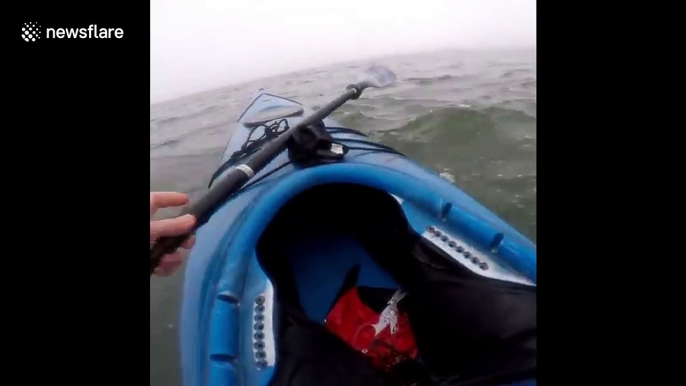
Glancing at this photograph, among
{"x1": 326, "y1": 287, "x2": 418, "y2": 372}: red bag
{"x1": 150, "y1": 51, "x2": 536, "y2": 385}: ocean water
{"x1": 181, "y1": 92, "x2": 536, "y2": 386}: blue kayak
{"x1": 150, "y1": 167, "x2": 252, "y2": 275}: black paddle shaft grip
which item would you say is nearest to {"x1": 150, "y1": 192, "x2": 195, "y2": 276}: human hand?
{"x1": 150, "y1": 167, "x2": 252, "y2": 275}: black paddle shaft grip

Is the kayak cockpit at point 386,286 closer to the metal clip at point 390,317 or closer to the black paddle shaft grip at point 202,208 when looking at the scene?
the metal clip at point 390,317

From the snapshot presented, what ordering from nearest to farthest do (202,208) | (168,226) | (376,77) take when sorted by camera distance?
(168,226)
(202,208)
(376,77)

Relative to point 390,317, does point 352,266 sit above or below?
above

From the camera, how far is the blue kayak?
979 mm

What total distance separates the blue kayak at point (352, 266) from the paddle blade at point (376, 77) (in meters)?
0.59

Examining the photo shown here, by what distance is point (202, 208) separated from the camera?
891mm

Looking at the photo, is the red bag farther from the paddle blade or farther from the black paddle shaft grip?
the paddle blade

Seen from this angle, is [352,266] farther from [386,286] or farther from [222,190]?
[222,190]

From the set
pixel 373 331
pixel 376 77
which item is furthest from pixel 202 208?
pixel 376 77

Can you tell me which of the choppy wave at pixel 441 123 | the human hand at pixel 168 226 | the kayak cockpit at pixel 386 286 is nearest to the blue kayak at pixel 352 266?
the kayak cockpit at pixel 386 286

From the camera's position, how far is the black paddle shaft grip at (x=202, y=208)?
75 centimetres

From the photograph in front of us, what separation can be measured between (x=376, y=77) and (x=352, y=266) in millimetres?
1095
